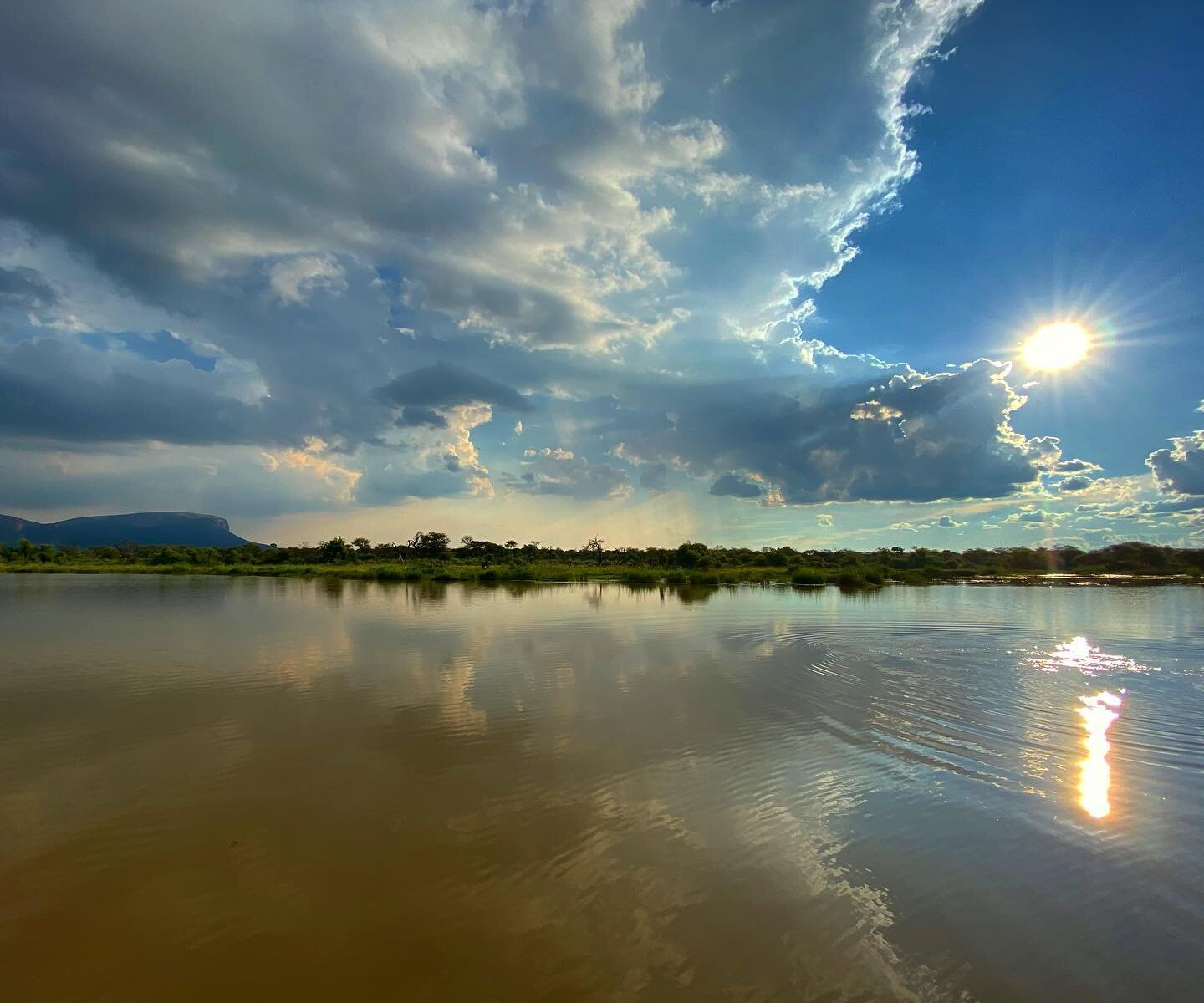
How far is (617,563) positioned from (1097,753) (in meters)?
93.0

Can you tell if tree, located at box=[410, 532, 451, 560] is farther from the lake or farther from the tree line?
the lake

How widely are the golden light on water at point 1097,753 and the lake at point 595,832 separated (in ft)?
0.20

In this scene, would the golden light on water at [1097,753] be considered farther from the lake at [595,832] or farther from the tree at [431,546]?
the tree at [431,546]

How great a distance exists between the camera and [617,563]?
334ft

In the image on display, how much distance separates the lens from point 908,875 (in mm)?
5695

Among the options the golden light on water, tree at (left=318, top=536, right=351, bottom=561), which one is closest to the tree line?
tree at (left=318, top=536, right=351, bottom=561)

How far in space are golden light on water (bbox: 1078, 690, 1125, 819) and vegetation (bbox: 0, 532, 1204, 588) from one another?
4165cm

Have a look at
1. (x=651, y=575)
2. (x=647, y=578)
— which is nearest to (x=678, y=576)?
(x=651, y=575)

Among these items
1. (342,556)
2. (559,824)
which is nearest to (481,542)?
(342,556)

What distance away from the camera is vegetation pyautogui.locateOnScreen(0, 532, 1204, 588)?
6425cm

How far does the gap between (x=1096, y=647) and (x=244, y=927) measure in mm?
22705

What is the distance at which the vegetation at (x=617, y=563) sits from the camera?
64250 mm

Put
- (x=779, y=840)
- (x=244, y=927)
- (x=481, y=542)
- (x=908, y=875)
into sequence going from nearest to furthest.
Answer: (x=244, y=927) < (x=908, y=875) < (x=779, y=840) < (x=481, y=542)

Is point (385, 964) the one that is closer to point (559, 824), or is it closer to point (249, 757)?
point (559, 824)
